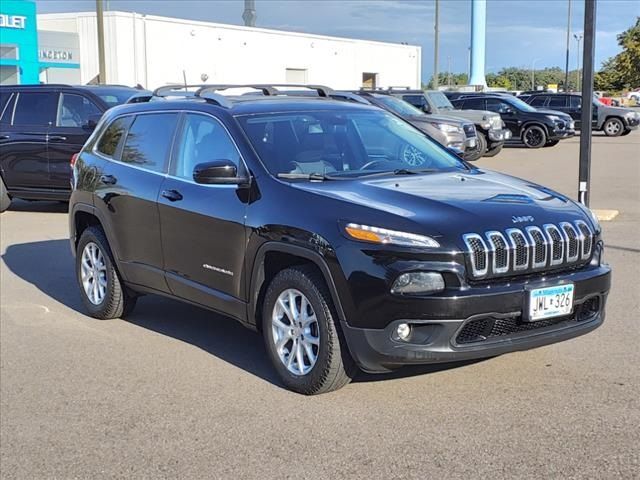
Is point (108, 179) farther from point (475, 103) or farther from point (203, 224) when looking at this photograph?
point (475, 103)

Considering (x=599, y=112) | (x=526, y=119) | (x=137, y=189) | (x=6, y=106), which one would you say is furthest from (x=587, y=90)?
(x=599, y=112)

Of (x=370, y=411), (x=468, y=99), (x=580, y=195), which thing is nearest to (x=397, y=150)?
(x=370, y=411)

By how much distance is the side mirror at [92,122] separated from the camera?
12250mm

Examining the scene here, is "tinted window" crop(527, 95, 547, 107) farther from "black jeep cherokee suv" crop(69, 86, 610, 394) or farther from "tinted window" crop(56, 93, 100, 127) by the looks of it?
"black jeep cherokee suv" crop(69, 86, 610, 394)

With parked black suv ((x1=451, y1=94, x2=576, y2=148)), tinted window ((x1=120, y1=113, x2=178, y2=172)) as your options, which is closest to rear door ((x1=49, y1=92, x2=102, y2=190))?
tinted window ((x1=120, y1=113, x2=178, y2=172))

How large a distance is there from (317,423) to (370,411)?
327mm

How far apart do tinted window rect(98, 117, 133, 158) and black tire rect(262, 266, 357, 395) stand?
2470mm

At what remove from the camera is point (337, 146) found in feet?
19.0

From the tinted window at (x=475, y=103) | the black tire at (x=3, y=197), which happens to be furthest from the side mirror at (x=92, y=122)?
the tinted window at (x=475, y=103)

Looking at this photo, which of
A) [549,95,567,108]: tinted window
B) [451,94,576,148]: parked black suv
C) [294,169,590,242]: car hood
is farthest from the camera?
[549,95,567,108]: tinted window

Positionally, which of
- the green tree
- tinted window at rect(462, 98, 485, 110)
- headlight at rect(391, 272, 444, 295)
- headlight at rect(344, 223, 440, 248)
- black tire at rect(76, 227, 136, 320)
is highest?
→ the green tree

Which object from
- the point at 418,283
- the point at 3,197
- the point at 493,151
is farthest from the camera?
the point at 493,151

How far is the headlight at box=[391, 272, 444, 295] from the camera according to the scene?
439cm

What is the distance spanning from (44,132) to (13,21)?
26.1 metres
